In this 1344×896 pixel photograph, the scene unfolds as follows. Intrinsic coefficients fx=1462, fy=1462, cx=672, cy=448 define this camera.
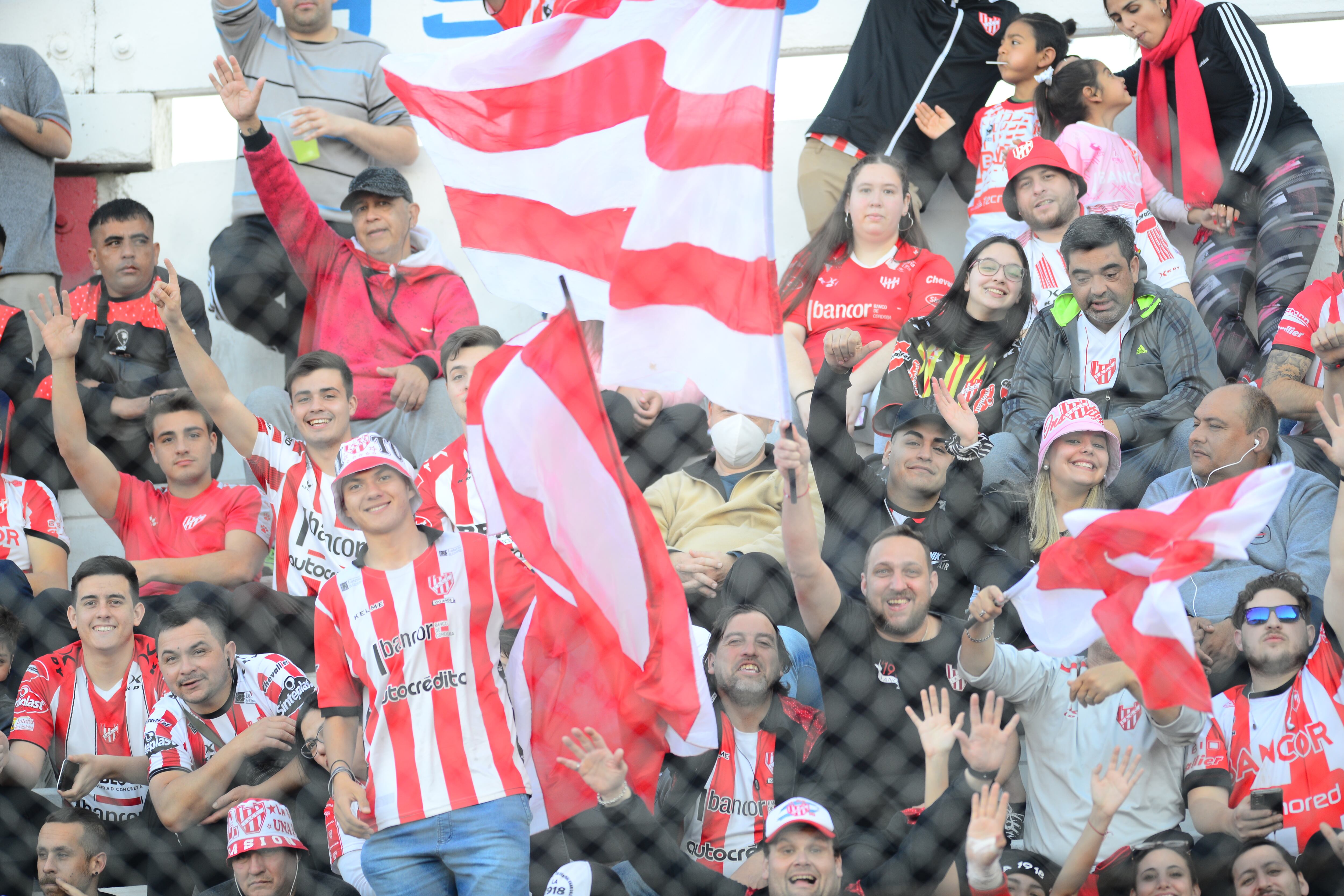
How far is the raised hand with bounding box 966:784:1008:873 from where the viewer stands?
2641mm

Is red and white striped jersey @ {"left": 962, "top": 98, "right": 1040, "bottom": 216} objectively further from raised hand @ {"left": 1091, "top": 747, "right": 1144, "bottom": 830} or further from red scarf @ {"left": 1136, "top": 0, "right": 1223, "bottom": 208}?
raised hand @ {"left": 1091, "top": 747, "right": 1144, "bottom": 830}

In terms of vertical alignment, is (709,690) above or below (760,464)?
below

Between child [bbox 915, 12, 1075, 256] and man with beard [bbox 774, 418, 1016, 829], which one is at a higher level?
child [bbox 915, 12, 1075, 256]

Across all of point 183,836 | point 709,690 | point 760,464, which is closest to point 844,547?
point 760,464

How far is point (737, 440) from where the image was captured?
3479 millimetres

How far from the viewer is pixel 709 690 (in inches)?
105

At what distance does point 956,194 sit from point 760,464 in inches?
59.7

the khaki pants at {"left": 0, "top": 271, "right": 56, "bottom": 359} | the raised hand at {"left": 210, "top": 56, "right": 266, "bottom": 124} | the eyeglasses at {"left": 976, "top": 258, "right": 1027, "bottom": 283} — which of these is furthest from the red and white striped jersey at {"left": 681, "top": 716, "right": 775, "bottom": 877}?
the khaki pants at {"left": 0, "top": 271, "right": 56, "bottom": 359}

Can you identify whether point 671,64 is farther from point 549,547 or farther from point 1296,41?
point 1296,41

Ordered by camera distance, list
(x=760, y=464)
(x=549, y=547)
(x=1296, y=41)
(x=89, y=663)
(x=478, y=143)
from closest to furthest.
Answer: (x=549, y=547)
(x=478, y=143)
(x=89, y=663)
(x=760, y=464)
(x=1296, y=41)

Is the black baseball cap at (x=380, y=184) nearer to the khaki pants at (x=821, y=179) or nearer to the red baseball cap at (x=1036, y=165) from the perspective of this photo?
the khaki pants at (x=821, y=179)

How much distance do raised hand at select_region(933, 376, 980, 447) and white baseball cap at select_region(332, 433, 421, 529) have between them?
1.26m

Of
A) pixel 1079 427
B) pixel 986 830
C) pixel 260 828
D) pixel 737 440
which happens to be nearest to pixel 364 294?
pixel 737 440

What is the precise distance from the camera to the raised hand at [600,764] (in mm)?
2520
